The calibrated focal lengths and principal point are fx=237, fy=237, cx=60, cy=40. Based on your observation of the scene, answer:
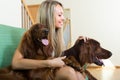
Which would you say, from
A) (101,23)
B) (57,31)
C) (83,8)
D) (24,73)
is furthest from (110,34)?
(24,73)

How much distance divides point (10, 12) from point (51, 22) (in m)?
0.80

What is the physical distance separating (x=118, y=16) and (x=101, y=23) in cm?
45

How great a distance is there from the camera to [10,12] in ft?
8.29

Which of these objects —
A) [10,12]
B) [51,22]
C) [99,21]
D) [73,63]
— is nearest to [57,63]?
[73,63]

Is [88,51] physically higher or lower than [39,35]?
lower

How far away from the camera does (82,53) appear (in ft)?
5.44

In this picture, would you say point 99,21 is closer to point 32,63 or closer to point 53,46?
point 53,46

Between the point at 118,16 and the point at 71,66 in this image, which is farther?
the point at 118,16

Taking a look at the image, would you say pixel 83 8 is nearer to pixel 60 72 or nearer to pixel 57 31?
pixel 57 31

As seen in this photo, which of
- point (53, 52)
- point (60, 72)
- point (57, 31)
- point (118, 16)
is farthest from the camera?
point (118, 16)

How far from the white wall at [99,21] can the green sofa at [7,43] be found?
4.15 metres

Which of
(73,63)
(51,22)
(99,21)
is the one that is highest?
(51,22)

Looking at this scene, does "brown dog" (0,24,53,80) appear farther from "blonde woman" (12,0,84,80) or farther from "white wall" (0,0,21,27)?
"white wall" (0,0,21,27)

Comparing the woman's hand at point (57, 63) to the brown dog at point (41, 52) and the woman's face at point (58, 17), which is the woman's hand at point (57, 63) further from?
the woman's face at point (58, 17)
